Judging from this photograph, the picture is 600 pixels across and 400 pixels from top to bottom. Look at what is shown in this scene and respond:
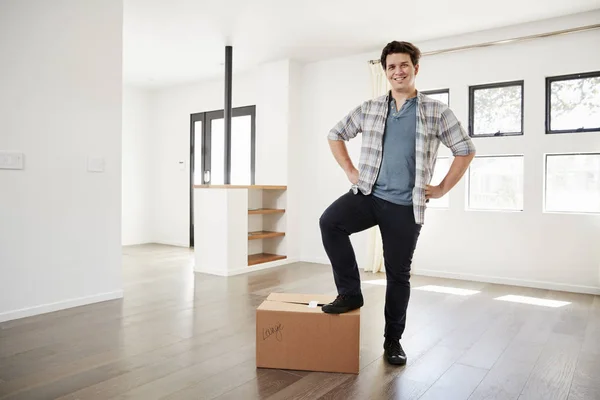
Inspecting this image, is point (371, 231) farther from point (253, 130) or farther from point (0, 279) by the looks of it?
point (0, 279)

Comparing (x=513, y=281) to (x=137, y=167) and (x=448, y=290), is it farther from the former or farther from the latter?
(x=137, y=167)

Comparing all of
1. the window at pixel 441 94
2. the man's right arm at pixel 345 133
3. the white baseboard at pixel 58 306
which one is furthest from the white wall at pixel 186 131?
the man's right arm at pixel 345 133

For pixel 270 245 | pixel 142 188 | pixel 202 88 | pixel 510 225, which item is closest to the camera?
pixel 510 225

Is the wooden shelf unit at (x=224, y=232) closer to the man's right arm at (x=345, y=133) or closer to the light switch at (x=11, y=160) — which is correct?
the light switch at (x=11, y=160)

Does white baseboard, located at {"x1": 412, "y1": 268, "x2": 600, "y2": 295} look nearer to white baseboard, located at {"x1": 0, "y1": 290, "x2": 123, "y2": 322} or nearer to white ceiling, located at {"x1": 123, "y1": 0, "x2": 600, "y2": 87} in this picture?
white ceiling, located at {"x1": 123, "y1": 0, "x2": 600, "y2": 87}

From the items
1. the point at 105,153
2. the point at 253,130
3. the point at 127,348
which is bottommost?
the point at 127,348

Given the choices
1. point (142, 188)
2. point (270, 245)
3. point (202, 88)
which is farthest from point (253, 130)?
point (142, 188)

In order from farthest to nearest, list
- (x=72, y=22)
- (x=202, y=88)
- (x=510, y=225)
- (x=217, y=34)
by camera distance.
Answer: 1. (x=202, y=88)
2. (x=217, y=34)
3. (x=510, y=225)
4. (x=72, y=22)

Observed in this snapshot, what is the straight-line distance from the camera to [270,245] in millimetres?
5816

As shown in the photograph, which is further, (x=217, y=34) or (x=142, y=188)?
(x=142, y=188)

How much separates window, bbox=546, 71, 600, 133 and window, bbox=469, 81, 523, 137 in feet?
0.86

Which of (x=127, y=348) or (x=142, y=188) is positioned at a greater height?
(x=142, y=188)

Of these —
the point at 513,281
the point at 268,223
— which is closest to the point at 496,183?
the point at 513,281

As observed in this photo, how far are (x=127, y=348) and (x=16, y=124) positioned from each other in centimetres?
171
